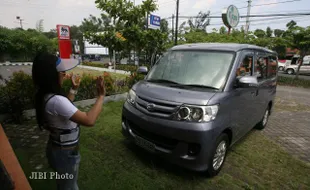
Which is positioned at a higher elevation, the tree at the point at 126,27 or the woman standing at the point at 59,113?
the tree at the point at 126,27

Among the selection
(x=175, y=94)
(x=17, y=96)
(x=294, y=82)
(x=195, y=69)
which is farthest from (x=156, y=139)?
(x=294, y=82)

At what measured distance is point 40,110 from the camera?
1.57 m

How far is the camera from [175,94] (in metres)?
2.66

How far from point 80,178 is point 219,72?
2.60m

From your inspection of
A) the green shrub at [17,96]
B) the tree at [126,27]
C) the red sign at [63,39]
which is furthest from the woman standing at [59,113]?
the red sign at [63,39]

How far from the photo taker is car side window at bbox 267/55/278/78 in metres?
4.60

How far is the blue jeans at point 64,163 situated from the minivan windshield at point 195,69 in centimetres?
192

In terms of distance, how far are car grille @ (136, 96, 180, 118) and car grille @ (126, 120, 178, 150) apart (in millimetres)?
335

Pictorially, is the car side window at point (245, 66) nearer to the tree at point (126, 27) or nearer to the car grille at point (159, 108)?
the car grille at point (159, 108)

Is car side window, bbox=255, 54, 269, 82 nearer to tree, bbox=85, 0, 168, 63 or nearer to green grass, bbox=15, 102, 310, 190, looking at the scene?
green grass, bbox=15, 102, 310, 190

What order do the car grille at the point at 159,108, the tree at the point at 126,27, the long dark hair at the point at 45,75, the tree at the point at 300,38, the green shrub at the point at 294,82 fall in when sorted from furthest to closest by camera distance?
1. the green shrub at the point at 294,82
2. the tree at the point at 300,38
3. the tree at the point at 126,27
4. the car grille at the point at 159,108
5. the long dark hair at the point at 45,75

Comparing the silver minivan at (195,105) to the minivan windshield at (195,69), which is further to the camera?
the minivan windshield at (195,69)

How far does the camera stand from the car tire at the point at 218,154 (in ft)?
8.72

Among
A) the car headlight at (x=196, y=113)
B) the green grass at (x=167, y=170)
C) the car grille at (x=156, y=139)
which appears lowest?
the green grass at (x=167, y=170)
